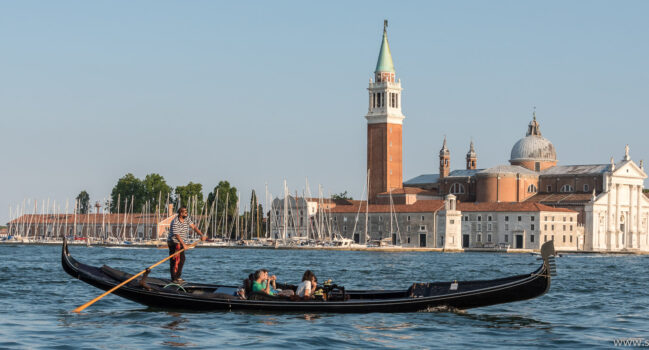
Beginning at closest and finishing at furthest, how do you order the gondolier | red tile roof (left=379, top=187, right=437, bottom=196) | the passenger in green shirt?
the passenger in green shirt < the gondolier < red tile roof (left=379, top=187, right=437, bottom=196)

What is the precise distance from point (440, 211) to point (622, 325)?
69.6 meters

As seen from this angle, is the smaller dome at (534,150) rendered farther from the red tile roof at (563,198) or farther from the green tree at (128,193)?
the green tree at (128,193)

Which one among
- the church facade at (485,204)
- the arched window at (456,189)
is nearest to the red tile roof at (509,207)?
the church facade at (485,204)

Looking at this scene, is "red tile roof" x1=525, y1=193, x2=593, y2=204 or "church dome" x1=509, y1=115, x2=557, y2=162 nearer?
"red tile roof" x1=525, y1=193, x2=593, y2=204

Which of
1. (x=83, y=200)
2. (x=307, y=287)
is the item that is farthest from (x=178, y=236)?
(x=83, y=200)

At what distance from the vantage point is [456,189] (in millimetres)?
97750

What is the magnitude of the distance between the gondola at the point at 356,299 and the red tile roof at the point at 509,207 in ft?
227

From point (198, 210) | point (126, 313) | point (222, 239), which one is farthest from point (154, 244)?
point (126, 313)

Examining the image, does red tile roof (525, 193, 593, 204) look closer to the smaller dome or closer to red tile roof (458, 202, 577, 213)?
red tile roof (458, 202, 577, 213)

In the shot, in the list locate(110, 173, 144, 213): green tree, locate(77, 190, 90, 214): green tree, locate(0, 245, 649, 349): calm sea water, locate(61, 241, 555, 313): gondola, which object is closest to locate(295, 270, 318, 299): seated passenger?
locate(61, 241, 555, 313): gondola

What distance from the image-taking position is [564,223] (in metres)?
87.8

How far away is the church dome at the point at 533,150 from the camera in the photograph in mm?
98875

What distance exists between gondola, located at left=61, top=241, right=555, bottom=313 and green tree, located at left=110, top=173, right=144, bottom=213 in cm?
8671

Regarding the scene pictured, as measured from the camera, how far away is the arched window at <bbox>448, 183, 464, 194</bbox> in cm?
9744
